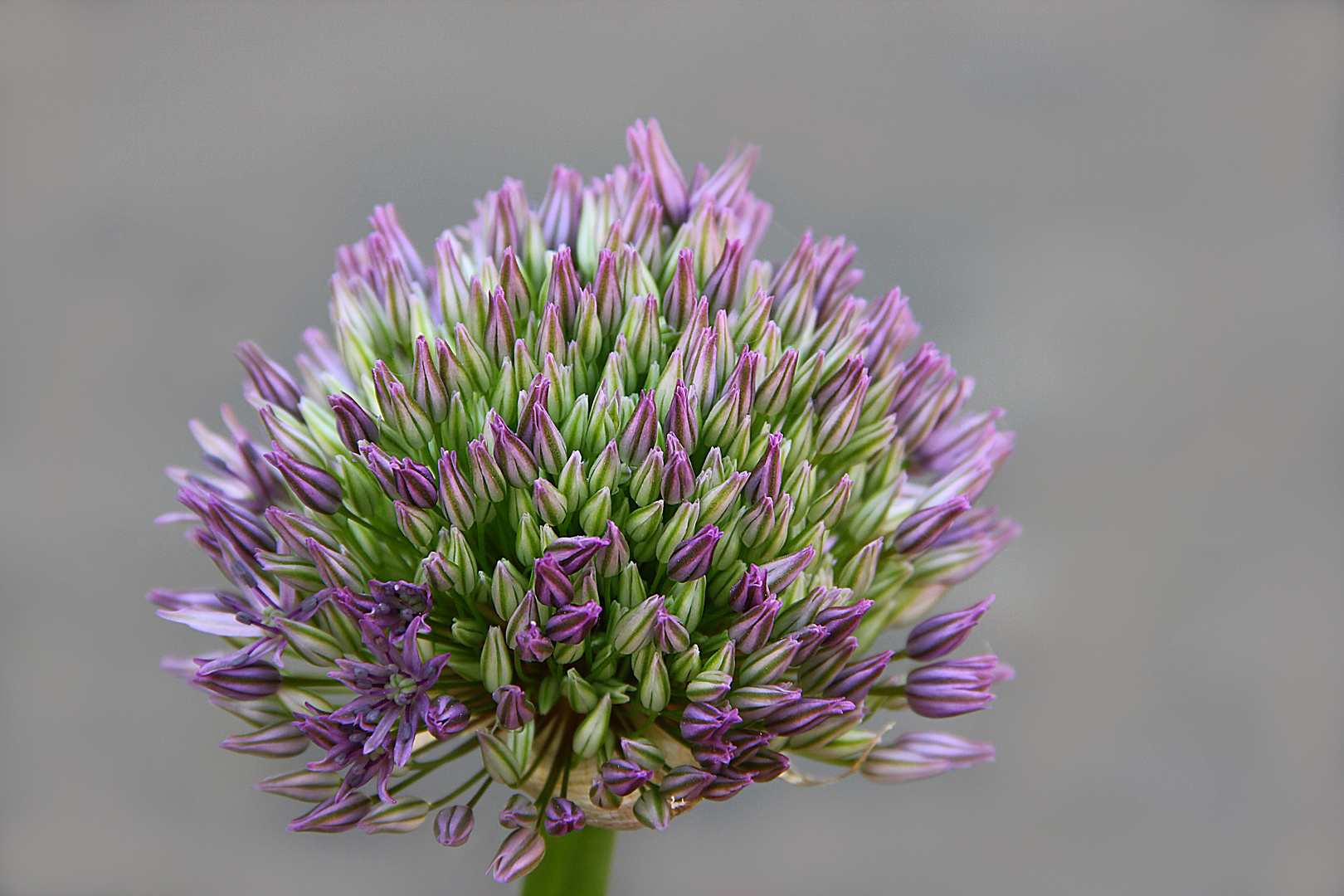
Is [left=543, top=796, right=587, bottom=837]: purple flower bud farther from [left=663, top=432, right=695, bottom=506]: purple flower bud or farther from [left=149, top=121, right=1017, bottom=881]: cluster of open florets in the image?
[left=663, top=432, right=695, bottom=506]: purple flower bud

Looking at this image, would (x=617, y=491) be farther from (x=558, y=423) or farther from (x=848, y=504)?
(x=848, y=504)

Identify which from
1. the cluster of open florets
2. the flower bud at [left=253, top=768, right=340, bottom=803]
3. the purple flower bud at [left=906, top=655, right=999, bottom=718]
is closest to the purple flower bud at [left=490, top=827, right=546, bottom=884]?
the cluster of open florets

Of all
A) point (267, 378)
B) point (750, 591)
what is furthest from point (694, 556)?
point (267, 378)

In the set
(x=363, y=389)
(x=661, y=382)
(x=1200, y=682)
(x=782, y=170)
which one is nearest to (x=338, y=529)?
(x=363, y=389)

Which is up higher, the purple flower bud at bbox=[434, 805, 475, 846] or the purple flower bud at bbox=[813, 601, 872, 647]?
the purple flower bud at bbox=[813, 601, 872, 647]

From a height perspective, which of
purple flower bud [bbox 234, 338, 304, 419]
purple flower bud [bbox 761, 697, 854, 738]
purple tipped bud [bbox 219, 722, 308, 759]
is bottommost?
purple tipped bud [bbox 219, 722, 308, 759]

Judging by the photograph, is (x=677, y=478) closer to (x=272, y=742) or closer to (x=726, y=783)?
(x=726, y=783)

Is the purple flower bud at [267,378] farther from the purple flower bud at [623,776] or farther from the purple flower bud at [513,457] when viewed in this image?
the purple flower bud at [623,776]
